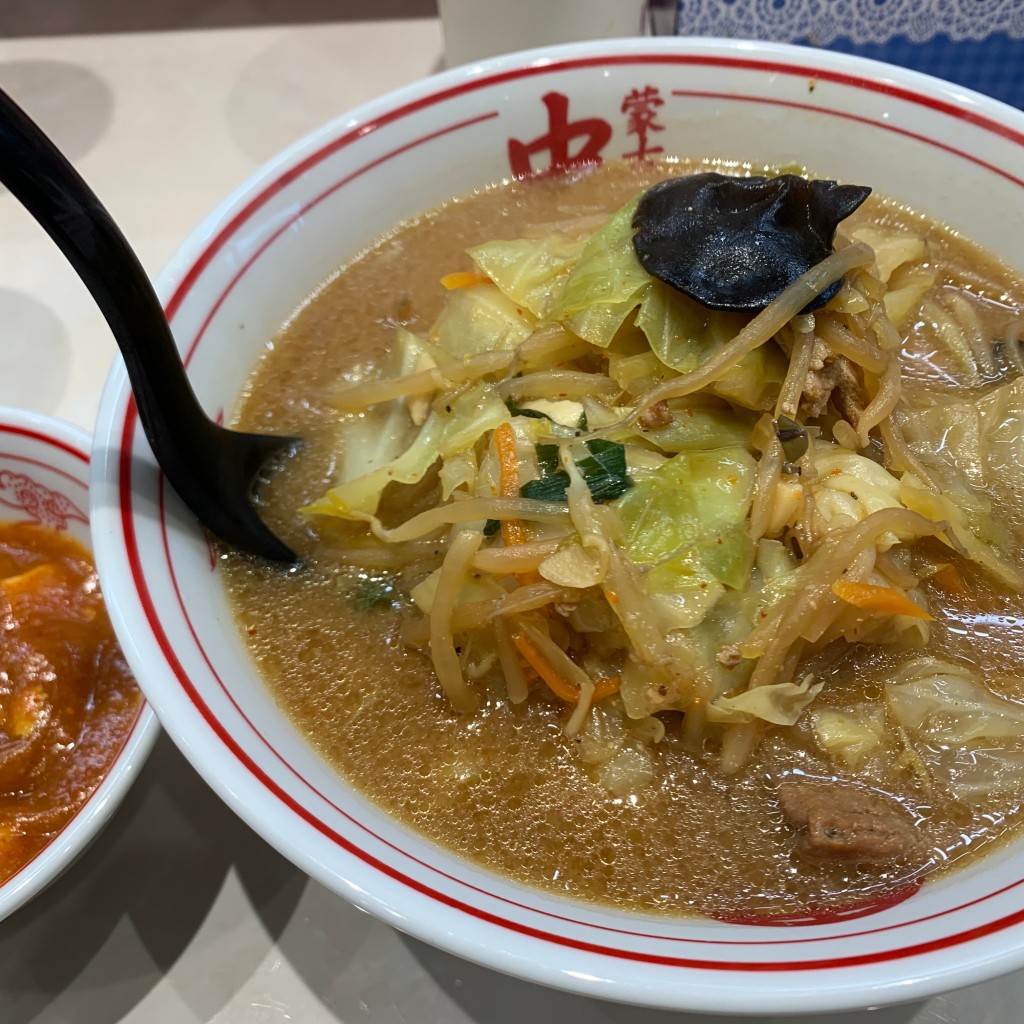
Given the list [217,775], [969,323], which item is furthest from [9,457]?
[969,323]

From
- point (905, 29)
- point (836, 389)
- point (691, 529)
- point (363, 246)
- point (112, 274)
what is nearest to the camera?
point (112, 274)

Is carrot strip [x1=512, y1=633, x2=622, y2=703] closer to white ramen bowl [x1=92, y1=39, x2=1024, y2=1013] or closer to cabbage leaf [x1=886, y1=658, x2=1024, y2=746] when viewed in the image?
white ramen bowl [x1=92, y1=39, x2=1024, y2=1013]

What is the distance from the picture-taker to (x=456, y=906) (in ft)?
3.01

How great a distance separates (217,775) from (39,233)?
2046 mm

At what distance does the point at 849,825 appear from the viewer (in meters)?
1.09

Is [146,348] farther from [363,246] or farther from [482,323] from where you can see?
[363,246]

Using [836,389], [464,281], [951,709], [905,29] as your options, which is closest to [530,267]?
[464,281]

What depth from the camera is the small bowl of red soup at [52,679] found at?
1263mm

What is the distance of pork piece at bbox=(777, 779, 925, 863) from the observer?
108cm

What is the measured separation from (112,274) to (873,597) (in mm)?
1060

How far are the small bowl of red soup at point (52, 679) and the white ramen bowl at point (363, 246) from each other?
11.0 inches

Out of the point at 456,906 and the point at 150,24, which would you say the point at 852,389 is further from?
the point at 150,24

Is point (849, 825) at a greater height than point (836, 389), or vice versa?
point (836, 389)

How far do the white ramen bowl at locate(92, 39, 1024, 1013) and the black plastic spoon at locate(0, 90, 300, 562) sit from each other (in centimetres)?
5
